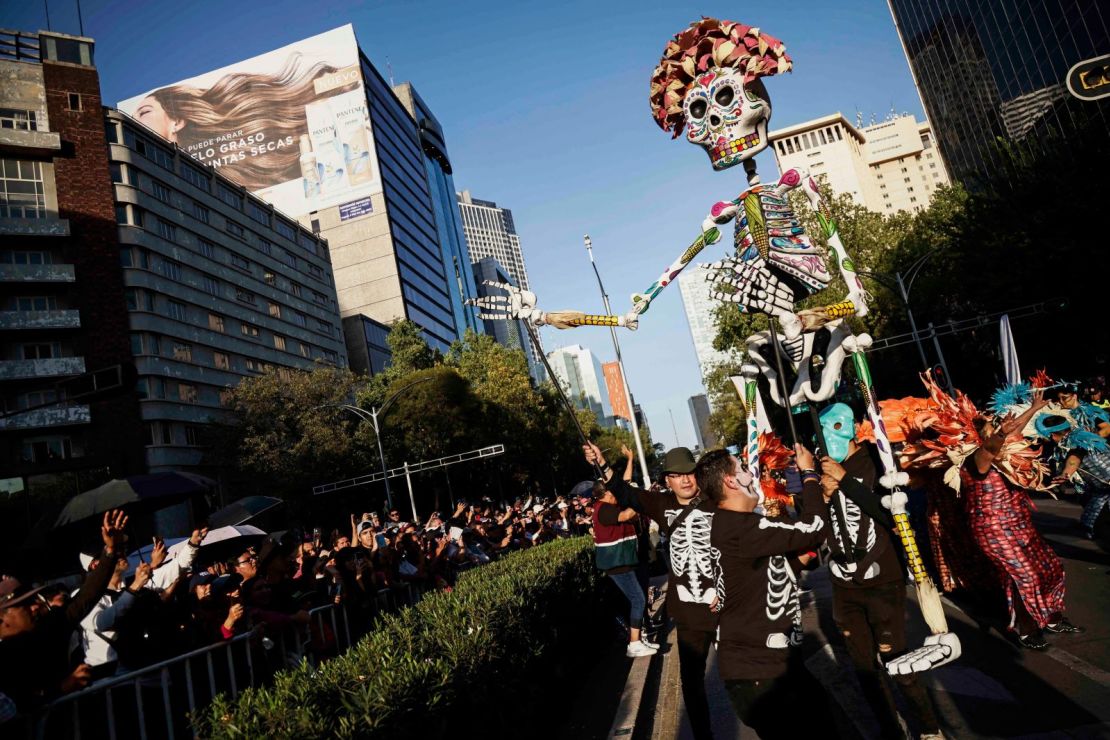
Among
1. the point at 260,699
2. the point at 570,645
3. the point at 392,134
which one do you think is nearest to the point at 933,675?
the point at 570,645

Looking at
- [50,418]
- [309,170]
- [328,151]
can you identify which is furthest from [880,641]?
[309,170]

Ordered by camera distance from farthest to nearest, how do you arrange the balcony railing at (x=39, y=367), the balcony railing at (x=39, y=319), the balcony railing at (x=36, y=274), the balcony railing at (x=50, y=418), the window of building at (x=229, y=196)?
the window of building at (x=229, y=196) < the balcony railing at (x=36, y=274) < the balcony railing at (x=39, y=319) < the balcony railing at (x=39, y=367) < the balcony railing at (x=50, y=418)

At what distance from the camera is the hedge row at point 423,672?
330 cm

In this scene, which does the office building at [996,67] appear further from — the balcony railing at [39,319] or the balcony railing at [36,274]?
the balcony railing at [36,274]

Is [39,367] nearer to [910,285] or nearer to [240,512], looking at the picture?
[240,512]

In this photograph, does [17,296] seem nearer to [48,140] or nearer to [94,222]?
[94,222]

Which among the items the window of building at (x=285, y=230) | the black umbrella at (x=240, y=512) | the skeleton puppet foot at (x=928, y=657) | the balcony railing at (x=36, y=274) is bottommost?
the skeleton puppet foot at (x=928, y=657)

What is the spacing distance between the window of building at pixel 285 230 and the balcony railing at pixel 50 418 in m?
22.8

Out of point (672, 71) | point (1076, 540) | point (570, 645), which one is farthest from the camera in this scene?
point (1076, 540)

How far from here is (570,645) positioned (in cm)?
674

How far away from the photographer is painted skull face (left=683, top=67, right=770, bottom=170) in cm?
675

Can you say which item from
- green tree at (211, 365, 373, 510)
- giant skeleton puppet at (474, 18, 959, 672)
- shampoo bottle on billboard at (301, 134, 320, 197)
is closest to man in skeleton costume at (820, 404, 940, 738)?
giant skeleton puppet at (474, 18, 959, 672)

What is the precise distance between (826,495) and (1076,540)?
6748mm

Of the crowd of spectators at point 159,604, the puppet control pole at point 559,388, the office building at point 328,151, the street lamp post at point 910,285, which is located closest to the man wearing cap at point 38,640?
the crowd of spectators at point 159,604
